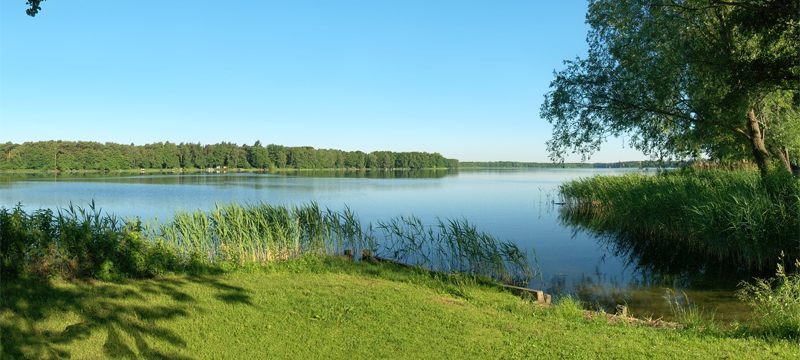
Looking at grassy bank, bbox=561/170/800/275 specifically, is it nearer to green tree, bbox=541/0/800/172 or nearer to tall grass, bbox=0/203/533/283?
green tree, bbox=541/0/800/172

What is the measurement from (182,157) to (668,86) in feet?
495

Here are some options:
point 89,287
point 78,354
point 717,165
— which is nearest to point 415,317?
point 78,354

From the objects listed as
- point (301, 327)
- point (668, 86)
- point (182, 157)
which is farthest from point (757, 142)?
point (182, 157)

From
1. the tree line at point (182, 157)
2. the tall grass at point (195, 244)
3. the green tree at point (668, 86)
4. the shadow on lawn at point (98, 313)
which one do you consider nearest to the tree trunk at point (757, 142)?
the green tree at point (668, 86)

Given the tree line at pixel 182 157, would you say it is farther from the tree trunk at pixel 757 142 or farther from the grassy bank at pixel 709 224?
the tree trunk at pixel 757 142

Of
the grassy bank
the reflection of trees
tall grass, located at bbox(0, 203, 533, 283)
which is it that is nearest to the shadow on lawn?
tall grass, located at bbox(0, 203, 533, 283)

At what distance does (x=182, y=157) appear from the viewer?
486 feet

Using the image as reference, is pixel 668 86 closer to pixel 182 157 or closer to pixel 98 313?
pixel 98 313

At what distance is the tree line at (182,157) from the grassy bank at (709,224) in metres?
129

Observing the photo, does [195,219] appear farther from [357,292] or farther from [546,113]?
[546,113]

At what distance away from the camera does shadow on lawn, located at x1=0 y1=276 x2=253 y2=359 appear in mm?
5859

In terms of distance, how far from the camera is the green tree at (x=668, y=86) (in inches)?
601

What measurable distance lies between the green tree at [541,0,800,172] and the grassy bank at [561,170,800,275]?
7.41ft

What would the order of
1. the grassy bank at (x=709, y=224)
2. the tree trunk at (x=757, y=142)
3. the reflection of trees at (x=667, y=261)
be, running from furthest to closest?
1. the tree trunk at (x=757, y=142)
2. the reflection of trees at (x=667, y=261)
3. the grassy bank at (x=709, y=224)
